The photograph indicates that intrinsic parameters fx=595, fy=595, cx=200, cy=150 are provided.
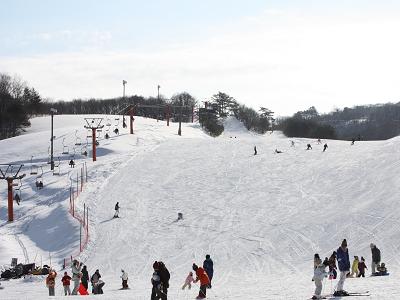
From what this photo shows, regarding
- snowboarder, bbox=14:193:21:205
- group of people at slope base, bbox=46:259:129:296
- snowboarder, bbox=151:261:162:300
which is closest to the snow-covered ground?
snowboarder, bbox=14:193:21:205

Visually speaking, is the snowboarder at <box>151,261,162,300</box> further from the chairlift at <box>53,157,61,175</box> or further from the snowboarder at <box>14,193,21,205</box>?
the chairlift at <box>53,157,61,175</box>

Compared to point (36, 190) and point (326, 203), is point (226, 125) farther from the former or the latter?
point (326, 203)

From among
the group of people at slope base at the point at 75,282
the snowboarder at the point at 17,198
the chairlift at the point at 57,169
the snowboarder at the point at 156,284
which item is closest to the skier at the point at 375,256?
the snowboarder at the point at 156,284

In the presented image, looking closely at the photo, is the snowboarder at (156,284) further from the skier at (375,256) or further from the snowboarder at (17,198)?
the snowboarder at (17,198)

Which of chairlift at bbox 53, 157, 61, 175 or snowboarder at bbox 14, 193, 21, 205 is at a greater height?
chairlift at bbox 53, 157, 61, 175

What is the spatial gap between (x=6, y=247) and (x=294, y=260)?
625 inches

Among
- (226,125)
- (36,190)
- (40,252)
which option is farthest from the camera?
(226,125)

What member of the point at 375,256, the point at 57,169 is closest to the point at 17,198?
the point at 57,169

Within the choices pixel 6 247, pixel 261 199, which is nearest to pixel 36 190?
pixel 6 247

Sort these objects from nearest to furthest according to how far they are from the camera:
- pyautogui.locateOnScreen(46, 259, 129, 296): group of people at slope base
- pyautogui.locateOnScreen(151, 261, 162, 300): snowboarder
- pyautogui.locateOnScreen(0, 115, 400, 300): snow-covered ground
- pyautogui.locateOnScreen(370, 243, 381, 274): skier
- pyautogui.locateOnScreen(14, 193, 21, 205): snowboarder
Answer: pyautogui.locateOnScreen(151, 261, 162, 300): snowboarder, pyautogui.locateOnScreen(46, 259, 129, 296): group of people at slope base, pyautogui.locateOnScreen(370, 243, 381, 274): skier, pyautogui.locateOnScreen(0, 115, 400, 300): snow-covered ground, pyautogui.locateOnScreen(14, 193, 21, 205): snowboarder

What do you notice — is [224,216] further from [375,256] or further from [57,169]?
[57,169]

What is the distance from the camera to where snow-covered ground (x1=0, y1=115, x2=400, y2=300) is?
2467 centimetres

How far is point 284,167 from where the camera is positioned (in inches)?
1795

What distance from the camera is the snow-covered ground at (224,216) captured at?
24672 mm
